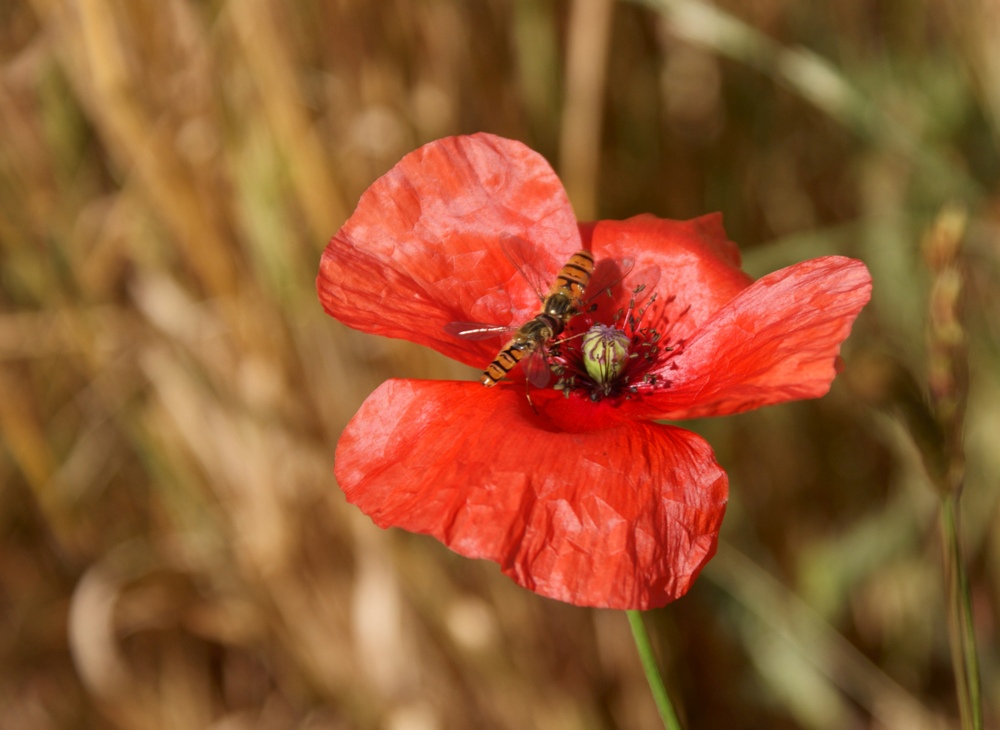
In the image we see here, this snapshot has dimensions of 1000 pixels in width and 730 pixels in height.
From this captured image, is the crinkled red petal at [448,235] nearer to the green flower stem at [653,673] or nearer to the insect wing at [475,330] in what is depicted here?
the insect wing at [475,330]

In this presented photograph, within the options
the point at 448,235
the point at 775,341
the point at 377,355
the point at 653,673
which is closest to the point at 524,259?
the point at 448,235

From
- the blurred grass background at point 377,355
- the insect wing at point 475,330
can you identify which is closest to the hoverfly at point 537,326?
the insect wing at point 475,330

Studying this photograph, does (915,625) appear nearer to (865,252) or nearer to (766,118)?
(865,252)

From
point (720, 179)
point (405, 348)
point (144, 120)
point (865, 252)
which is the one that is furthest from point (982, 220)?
point (144, 120)

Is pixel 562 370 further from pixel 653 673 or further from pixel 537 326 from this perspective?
pixel 653 673

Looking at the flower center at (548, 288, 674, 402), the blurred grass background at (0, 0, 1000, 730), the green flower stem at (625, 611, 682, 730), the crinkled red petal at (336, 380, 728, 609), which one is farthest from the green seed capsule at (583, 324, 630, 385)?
the blurred grass background at (0, 0, 1000, 730)

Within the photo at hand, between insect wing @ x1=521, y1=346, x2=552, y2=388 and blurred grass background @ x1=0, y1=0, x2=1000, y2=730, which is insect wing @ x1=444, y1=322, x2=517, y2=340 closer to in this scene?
insect wing @ x1=521, y1=346, x2=552, y2=388
